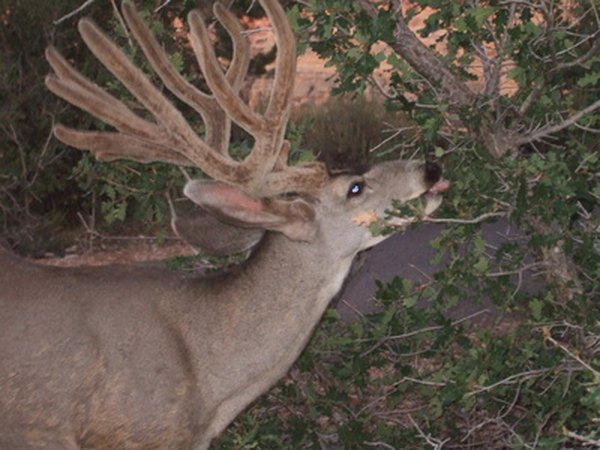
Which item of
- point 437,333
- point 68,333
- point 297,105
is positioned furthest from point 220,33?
point 68,333

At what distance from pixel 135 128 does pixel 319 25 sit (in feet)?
2.96

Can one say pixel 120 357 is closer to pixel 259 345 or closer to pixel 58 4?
pixel 259 345

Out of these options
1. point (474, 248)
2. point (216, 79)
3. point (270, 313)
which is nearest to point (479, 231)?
point (474, 248)

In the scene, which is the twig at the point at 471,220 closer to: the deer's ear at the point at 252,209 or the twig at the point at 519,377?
the deer's ear at the point at 252,209

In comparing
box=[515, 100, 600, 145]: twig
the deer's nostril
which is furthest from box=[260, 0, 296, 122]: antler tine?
box=[515, 100, 600, 145]: twig

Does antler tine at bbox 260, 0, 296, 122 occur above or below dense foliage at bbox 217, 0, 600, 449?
above

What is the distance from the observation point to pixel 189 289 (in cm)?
511

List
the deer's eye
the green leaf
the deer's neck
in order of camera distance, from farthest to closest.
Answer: the green leaf
the deer's eye
the deer's neck

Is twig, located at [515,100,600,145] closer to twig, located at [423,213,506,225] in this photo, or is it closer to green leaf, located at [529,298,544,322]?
twig, located at [423,213,506,225]

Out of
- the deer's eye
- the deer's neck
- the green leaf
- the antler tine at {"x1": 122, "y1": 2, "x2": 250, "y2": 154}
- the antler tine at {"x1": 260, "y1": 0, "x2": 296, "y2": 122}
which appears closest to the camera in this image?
the antler tine at {"x1": 260, "y1": 0, "x2": 296, "y2": 122}

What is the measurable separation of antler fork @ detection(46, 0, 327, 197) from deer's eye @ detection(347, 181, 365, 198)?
0.12 metres

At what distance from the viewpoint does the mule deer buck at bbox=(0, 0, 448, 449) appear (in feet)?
15.7

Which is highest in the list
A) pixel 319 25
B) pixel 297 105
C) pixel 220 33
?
pixel 319 25

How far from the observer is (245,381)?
5020mm
